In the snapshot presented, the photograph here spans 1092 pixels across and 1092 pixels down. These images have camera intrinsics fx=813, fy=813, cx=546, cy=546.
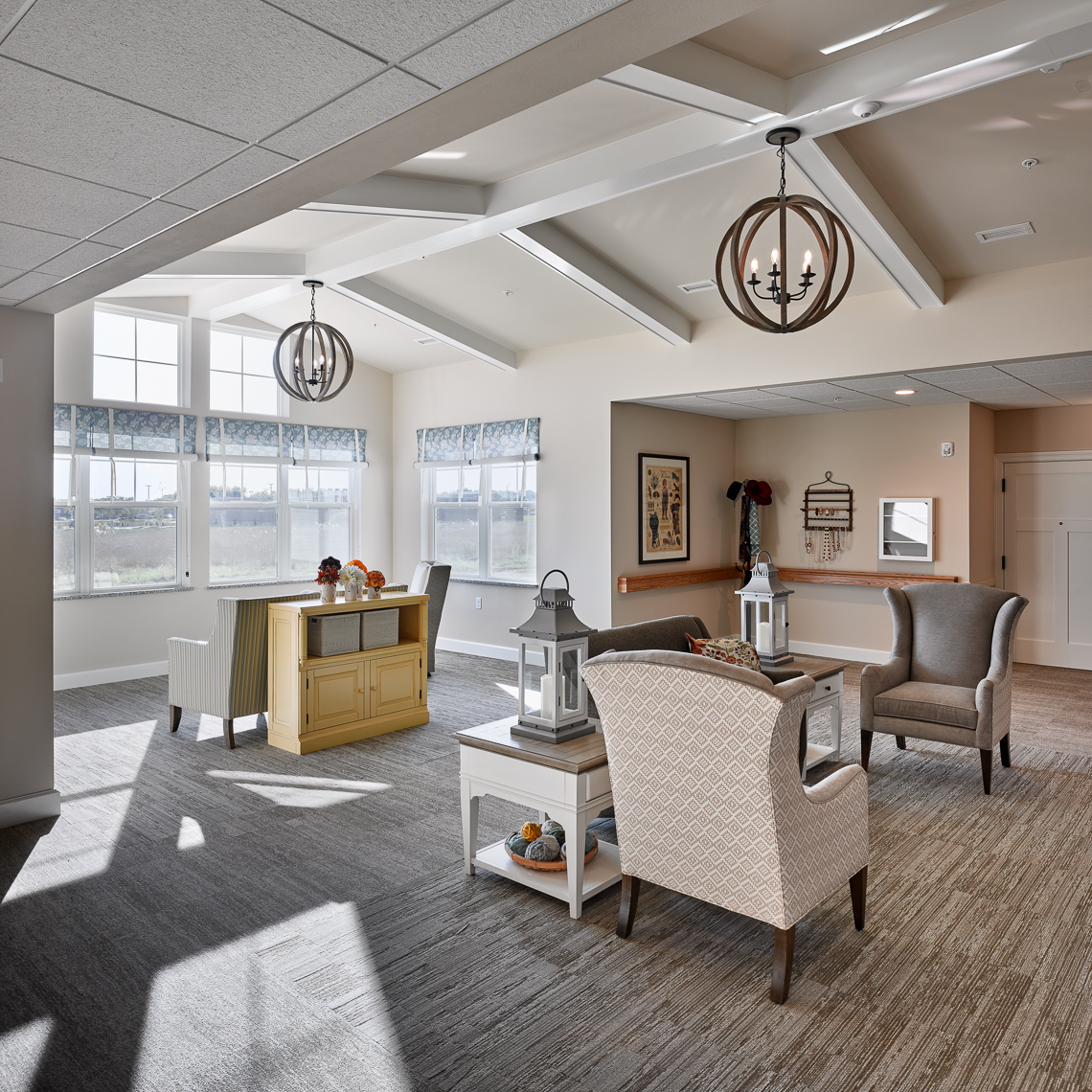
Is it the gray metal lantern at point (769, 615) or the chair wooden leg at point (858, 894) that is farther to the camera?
the gray metal lantern at point (769, 615)

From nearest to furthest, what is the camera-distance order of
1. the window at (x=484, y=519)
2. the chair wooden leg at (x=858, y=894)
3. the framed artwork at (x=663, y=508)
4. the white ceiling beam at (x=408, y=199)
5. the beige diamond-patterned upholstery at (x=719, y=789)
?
the beige diamond-patterned upholstery at (x=719, y=789)
the chair wooden leg at (x=858, y=894)
the white ceiling beam at (x=408, y=199)
the framed artwork at (x=663, y=508)
the window at (x=484, y=519)

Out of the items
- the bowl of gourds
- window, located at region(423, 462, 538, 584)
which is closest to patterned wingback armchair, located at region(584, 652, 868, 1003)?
the bowl of gourds

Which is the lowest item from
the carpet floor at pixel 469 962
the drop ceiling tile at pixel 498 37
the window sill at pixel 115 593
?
the carpet floor at pixel 469 962

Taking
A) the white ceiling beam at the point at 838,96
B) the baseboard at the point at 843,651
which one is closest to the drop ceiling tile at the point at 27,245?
the white ceiling beam at the point at 838,96

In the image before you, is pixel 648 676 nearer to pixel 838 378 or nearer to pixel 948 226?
pixel 948 226

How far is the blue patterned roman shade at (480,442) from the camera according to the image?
7.84 meters

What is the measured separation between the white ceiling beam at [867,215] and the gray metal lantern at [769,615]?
194 cm

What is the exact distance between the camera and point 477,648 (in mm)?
8336

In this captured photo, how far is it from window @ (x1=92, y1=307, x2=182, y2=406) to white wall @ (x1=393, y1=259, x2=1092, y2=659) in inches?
96.8

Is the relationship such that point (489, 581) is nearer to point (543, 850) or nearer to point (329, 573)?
point (329, 573)

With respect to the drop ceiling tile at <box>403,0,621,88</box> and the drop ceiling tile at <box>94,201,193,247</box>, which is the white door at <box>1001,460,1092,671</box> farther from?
the drop ceiling tile at <box>94,201,193,247</box>

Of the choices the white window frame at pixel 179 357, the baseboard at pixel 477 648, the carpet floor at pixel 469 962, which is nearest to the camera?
the carpet floor at pixel 469 962

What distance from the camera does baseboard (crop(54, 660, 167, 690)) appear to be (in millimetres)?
6617

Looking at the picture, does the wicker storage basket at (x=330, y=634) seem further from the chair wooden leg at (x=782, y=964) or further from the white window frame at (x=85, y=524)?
the chair wooden leg at (x=782, y=964)
